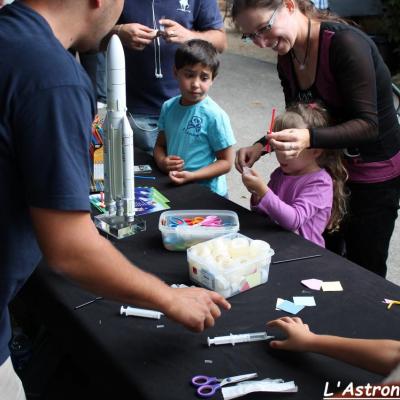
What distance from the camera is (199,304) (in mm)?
1319

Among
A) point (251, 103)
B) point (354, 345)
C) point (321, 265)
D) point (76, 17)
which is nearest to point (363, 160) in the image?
point (321, 265)

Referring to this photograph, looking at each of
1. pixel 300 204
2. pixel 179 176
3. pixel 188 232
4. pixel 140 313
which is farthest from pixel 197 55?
pixel 140 313

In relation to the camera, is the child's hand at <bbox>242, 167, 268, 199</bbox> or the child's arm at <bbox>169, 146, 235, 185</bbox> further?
the child's arm at <bbox>169, 146, 235, 185</bbox>

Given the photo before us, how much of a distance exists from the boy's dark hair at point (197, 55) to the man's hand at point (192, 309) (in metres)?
1.41

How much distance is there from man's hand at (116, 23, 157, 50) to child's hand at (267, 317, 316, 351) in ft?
5.53

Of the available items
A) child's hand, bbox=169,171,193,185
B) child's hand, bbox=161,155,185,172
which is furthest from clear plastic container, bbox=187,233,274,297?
child's hand, bbox=161,155,185,172

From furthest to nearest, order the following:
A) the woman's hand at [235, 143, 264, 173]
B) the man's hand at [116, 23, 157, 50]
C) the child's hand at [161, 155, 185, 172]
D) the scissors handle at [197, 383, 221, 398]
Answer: the man's hand at [116, 23, 157, 50], the child's hand at [161, 155, 185, 172], the woman's hand at [235, 143, 264, 173], the scissors handle at [197, 383, 221, 398]

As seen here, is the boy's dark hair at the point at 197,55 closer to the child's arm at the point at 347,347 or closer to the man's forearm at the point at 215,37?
the man's forearm at the point at 215,37

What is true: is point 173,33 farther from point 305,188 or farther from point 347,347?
point 347,347

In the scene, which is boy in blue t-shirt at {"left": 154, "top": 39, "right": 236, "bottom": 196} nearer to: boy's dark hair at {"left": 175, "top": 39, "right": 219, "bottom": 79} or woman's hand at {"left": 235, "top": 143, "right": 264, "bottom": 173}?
boy's dark hair at {"left": 175, "top": 39, "right": 219, "bottom": 79}

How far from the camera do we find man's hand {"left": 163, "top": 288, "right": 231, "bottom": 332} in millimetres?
1272

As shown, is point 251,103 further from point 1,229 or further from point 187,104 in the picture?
point 1,229

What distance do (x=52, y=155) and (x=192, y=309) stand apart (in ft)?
1.61

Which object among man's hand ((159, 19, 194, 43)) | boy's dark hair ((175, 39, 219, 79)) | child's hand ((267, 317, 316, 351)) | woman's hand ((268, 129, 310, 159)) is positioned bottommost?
child's hand ((267, 317, 316, 351))
